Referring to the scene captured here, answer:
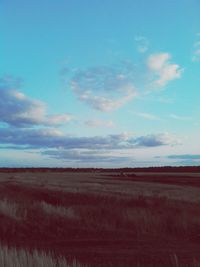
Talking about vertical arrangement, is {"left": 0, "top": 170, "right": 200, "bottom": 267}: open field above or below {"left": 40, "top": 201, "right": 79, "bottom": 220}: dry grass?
below

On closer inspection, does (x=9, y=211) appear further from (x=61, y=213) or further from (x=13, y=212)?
(x=61, y=213)

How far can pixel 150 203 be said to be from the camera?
914 inches

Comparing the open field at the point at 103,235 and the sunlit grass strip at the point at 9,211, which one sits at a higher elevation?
the sunlit grass strip at the point at 9,211

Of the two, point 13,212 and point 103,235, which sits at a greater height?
point 13,212

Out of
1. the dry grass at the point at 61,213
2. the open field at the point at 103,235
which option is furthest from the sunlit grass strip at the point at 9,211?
the dry grass at the point at 61,213

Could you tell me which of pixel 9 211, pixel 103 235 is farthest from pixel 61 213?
pixel 103 235

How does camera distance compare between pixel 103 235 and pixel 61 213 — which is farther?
pixel 61 213

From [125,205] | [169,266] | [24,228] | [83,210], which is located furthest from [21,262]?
[125,205]

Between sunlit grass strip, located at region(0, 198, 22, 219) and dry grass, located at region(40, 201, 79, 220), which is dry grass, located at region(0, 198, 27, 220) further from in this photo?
dry grass, located at region(40, 201, 79, 220)

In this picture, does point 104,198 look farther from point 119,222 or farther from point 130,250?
point 130,250

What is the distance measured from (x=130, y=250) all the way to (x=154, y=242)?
5.04ft

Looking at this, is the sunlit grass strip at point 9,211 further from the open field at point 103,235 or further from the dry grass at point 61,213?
the dry grass at point 61,213

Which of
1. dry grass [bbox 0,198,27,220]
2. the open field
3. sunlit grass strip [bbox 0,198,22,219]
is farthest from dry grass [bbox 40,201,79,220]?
sunlit grass strip [bbox 0,198,22,219]

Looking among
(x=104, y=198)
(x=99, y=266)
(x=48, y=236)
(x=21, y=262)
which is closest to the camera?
(x=21, y=262)
